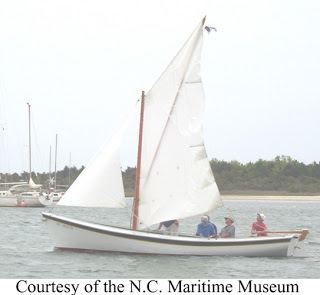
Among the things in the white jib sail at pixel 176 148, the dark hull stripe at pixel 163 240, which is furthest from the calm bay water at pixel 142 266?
the white jib sail at pixel 176 148

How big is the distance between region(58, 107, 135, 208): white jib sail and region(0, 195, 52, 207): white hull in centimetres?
6688

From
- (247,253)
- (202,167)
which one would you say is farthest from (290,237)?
(202,167)

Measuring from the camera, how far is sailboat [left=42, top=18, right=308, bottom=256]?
Answer: 1362 inches

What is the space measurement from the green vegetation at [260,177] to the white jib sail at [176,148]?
111 meters

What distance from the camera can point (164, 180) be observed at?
3559 centimetres

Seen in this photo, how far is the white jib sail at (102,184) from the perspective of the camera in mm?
34406

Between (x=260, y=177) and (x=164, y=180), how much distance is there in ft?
393

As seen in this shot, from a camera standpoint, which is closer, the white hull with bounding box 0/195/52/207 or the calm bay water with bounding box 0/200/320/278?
the calm bay water with bounding box 0/200/320/278

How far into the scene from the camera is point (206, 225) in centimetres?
3484

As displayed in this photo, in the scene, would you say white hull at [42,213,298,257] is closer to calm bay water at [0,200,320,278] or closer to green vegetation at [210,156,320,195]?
calm bay water at [0,200,320,278]

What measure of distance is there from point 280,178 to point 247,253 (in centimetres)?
11800

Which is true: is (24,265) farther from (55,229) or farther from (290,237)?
(290,237)

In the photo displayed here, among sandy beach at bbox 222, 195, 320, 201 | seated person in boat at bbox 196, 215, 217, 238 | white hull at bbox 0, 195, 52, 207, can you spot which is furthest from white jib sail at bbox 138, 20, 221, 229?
sandy beach at bbox 222, 195, 320, 201

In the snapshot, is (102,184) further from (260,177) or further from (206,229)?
(260,177)
